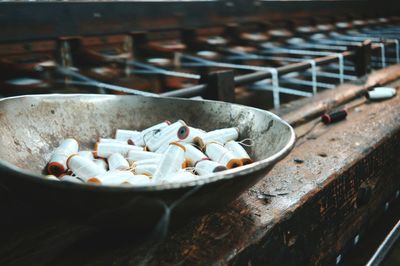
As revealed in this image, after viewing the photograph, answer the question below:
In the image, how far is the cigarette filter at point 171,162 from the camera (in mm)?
1078

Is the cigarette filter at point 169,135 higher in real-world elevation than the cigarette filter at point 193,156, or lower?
higher

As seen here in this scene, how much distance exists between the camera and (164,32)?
14.6 feet

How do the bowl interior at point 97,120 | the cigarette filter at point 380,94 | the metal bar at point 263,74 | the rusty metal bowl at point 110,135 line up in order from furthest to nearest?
the cigarette filter at point 380,94 < the metal bar at point 263,74 < the bowl interior at point 97,120 < the rusty metal bowl at point 110,135

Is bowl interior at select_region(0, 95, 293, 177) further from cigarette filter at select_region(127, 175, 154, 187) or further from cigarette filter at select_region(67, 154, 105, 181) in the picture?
cigarette filter at select_region(127, 175, 154, 187)

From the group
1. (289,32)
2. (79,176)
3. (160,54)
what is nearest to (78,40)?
(160,54)

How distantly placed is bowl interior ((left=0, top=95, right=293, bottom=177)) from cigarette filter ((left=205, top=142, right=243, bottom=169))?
0.37 ft

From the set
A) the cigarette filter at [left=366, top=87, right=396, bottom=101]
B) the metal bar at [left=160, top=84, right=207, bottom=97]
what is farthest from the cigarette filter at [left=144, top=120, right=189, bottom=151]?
the cigarette filter at [left=366, top=87, right=396, bottom=101]

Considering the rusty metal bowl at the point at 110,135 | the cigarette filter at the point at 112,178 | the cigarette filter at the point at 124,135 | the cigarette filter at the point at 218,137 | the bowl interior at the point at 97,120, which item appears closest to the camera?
the rusty metal bowl at the point at 110,135

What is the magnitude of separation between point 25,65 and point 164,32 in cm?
187

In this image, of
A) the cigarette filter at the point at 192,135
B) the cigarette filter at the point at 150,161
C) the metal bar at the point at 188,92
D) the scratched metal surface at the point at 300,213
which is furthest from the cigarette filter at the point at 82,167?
the metal bar at the point at 188,92

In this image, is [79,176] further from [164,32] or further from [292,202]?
[164,32]

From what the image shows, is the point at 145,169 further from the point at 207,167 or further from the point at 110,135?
the point at 110,135

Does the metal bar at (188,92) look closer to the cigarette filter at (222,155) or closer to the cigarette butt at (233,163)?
the cigarette filter at (222,155)

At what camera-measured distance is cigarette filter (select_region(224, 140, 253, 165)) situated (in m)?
1.22
